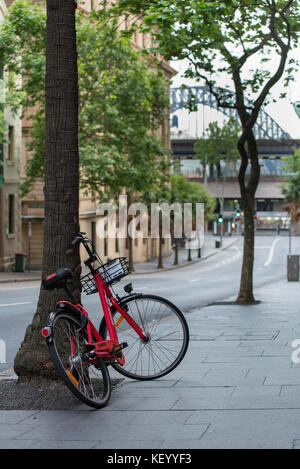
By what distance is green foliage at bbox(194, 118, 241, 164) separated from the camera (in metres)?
114

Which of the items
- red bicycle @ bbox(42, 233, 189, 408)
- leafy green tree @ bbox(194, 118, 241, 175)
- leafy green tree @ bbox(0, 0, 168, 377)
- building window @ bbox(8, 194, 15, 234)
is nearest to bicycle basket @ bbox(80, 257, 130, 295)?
red bicycle @ bbox(42, 233, 189, 408)

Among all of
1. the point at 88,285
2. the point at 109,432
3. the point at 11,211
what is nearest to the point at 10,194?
the point at 11,211

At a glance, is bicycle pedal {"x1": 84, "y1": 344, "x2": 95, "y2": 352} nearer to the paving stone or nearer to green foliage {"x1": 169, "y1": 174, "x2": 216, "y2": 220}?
the paving stone

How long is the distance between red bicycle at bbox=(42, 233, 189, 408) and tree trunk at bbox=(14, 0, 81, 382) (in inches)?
7.6

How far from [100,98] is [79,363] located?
108 ft

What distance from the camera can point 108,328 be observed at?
22.0 feet

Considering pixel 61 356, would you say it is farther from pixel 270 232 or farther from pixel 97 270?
pixel 270 232

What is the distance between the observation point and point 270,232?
131m

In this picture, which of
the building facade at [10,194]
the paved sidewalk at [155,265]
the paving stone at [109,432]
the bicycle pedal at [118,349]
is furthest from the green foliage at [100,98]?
the paving stone at [109,432]

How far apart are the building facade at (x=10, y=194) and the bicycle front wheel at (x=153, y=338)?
3282cm

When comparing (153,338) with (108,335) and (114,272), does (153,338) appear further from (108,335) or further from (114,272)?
(114,272)

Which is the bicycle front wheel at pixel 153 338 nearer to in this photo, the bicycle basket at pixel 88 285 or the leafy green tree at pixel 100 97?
the bicycle basket at pixel 88 285

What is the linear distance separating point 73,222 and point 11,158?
36.3 meters

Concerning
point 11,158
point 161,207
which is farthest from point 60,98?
point 161,207
